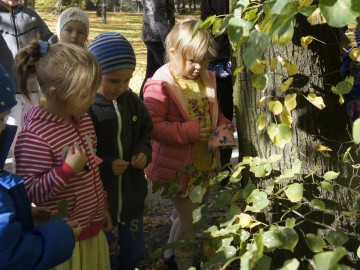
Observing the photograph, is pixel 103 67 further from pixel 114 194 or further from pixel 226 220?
pixel 226 220

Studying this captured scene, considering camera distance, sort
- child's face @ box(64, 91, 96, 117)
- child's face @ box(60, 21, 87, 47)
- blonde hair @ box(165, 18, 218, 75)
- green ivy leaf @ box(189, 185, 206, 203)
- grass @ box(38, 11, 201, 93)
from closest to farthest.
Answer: green ivy leaf @ box(189, 185, 206, 203) → child's face @ box(64, 91, 96, 117) → blonde hair @ box(165, 18, 218, 75) → child's face @ box(60, 21, 87, 47) → grass @ box(38, 11, 201, 93)

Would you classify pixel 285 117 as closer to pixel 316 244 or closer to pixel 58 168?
pixel 316 244

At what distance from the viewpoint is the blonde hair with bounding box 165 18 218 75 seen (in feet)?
8.91

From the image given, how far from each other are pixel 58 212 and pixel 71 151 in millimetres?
238

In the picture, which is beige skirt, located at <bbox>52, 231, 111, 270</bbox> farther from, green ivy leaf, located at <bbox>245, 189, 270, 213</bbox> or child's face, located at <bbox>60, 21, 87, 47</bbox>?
child's face, located at <bbox>60, 21, 87, 47</bbox>

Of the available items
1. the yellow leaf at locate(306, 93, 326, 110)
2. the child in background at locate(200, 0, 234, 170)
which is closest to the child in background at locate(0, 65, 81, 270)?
the yellow leaf at locate(306, 93, 326, 110)

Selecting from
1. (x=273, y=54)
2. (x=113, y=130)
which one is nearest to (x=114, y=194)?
(x=113, y=130)

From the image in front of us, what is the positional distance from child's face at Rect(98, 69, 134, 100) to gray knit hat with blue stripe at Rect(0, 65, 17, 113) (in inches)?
29.9

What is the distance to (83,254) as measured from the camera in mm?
2262

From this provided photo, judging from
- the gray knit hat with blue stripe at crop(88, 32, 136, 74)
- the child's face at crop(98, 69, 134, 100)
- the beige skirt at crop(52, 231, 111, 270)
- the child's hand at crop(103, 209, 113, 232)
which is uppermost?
the gray knit hat with blue stripe at crop(88, 32, 136, 74)

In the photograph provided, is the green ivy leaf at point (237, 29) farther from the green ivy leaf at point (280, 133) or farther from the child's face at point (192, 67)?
the child's face at point (192, 67)

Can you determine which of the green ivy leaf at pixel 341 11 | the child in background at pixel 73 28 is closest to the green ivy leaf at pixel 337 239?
the green ivy leaf at pixel 341 11

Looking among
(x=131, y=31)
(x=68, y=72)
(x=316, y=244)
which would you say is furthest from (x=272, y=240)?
(x=131, y=31)

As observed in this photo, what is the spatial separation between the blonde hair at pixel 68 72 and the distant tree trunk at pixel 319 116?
0.69 m
